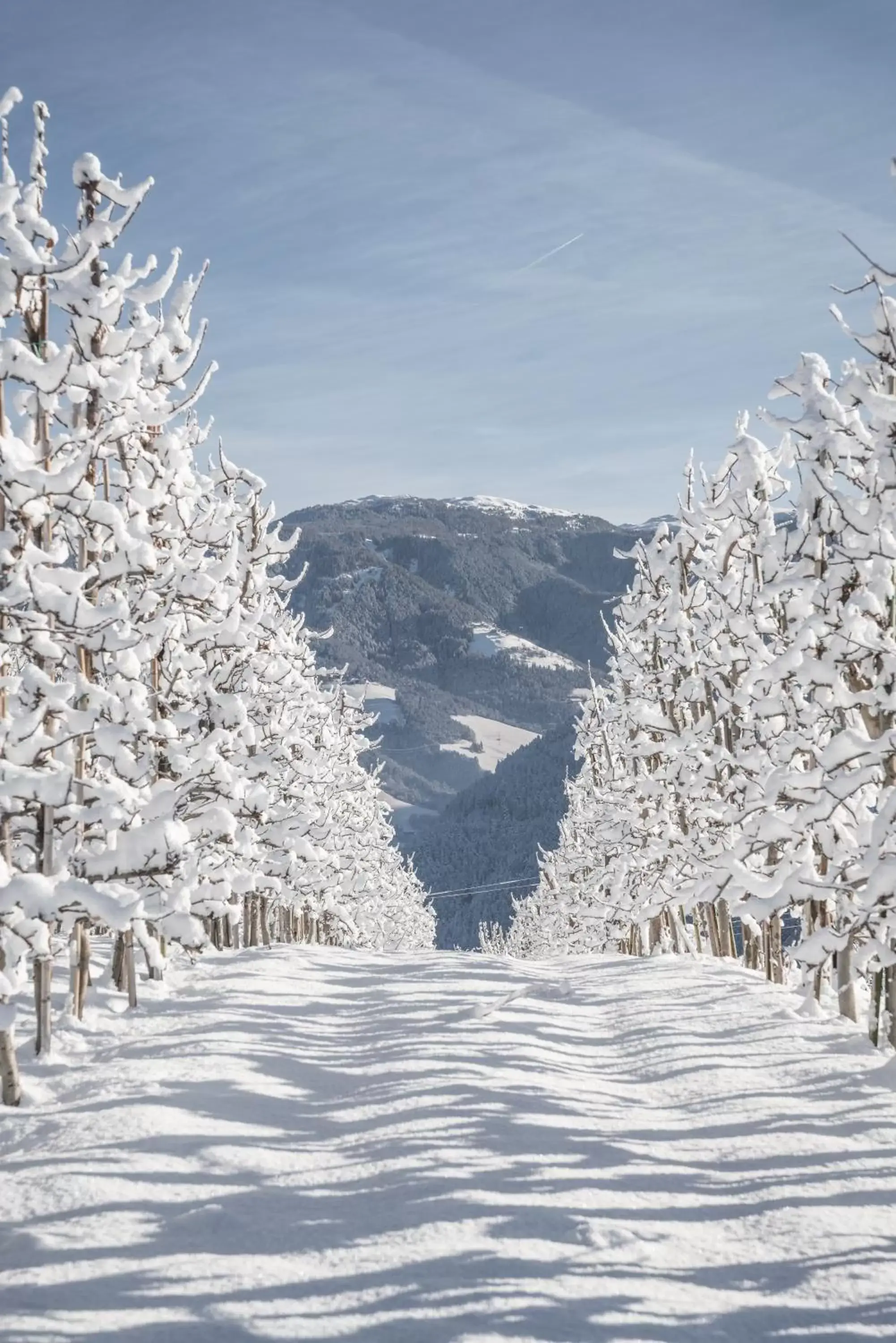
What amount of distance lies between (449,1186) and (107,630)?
5.32m

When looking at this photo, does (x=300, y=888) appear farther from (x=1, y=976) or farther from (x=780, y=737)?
(x=1, y=976)

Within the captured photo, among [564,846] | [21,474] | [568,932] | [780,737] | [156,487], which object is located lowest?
[568,932]

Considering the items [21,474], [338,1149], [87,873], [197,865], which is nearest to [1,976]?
[87,873]

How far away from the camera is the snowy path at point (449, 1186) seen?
5.14 m

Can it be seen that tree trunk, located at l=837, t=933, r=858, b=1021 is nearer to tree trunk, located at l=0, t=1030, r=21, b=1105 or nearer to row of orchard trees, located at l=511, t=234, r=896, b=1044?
row of orchard trees, located at l=511, t=234, r=896, b=1044

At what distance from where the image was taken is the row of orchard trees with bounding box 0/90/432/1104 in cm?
825

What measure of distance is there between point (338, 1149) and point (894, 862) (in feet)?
17.5

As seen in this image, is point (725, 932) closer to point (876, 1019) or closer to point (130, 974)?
point (876, 1019)

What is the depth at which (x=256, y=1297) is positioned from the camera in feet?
17.2

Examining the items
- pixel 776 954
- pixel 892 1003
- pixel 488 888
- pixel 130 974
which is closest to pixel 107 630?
pixel 130 974

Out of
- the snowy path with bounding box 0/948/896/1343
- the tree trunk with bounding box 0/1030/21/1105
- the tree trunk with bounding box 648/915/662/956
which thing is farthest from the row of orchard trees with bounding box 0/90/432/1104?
the tree trunk with bounding box 648/915/662/956

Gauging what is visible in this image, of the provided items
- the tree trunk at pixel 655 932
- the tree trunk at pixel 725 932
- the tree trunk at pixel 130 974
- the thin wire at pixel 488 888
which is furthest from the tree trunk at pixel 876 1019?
the thin wire at pixel 488 888

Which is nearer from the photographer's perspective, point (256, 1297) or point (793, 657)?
point (256, 1297)

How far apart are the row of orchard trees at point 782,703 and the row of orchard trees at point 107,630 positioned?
6.29 metres
